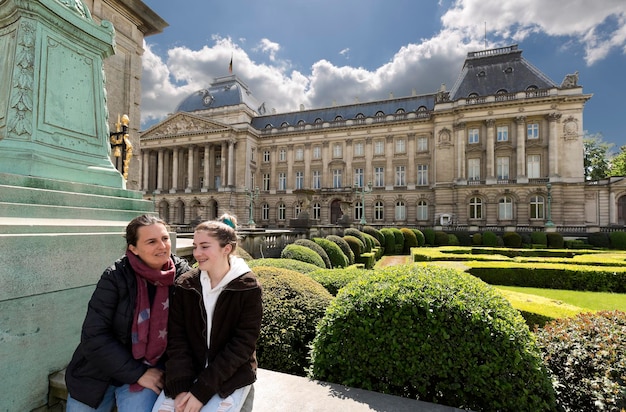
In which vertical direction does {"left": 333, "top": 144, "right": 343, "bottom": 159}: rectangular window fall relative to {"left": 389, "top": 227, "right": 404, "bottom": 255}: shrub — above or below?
above

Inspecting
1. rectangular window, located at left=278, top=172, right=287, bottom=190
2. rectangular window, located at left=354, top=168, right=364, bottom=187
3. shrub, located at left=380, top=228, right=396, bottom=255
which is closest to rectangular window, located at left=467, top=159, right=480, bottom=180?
rectangular window, located at left=354, top=168, right=364, bottom=187

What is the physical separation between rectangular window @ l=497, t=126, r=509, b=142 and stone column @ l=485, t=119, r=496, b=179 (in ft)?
3.07

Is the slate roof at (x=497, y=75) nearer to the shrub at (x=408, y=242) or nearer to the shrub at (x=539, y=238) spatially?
the shrub at (x=539, y=238)

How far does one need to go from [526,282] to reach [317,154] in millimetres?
33057

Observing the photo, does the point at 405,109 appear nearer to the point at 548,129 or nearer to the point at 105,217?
the point at 548,129

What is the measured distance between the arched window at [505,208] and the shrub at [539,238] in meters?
7.00

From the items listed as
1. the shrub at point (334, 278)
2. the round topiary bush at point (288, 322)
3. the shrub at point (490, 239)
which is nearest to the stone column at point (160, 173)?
the shrub at point (490, 239)

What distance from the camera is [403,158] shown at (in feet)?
124

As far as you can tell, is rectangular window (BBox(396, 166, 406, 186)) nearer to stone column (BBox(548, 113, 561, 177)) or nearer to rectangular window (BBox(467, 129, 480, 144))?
rectangular window (BBox(467, 129, 480, 144))

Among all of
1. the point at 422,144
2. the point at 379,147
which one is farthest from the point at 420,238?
the point at 379,147

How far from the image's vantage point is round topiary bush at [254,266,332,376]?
3451mm

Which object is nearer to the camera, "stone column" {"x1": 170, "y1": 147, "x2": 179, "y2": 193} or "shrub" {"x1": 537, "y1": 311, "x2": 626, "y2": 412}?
"shrub" {"x1": 537, "y1": 311, "x2": 626, "y2": 412}

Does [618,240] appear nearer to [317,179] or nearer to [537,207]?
[537,207]

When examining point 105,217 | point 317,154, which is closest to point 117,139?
A: point 105,217
